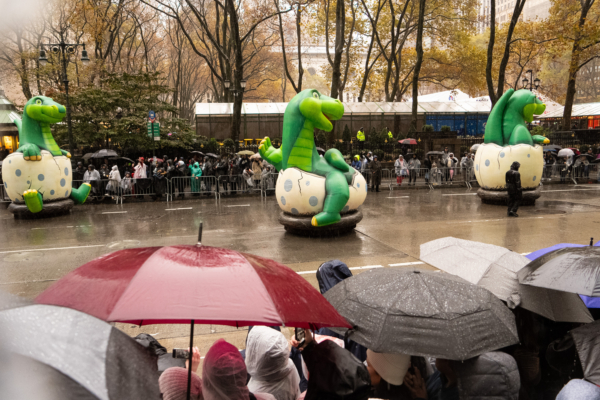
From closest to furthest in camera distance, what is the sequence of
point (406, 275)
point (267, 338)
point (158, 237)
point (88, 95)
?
point (267, 338) < point (406, 275) < point (158, 237) < point (88, 95)

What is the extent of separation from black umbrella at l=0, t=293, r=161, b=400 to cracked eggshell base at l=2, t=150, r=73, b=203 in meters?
13.4

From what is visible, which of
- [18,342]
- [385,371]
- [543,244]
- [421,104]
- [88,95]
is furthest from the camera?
[421,104]

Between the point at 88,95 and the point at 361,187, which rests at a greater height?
the point at 88,95

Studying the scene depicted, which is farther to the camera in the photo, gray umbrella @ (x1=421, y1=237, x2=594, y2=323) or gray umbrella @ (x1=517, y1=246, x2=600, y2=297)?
gray umbrella @ (x1=421, y1=237, x2=594, y2=323)

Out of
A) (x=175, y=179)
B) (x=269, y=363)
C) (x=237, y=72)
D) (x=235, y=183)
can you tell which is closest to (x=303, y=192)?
(x=269, y=363)

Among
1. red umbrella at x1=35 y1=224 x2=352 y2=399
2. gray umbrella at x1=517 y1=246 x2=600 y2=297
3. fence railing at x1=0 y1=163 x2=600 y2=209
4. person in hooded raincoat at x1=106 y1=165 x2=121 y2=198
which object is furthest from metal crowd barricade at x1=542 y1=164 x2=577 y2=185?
red umbrella at x1=35 y1=224 x2=352 y2=399

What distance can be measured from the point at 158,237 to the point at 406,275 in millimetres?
8655

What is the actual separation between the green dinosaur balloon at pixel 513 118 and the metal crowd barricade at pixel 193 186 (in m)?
9.95

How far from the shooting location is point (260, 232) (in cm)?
1140

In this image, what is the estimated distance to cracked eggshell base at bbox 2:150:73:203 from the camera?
1273 cm

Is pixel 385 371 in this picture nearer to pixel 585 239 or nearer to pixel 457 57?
pixel 585 239

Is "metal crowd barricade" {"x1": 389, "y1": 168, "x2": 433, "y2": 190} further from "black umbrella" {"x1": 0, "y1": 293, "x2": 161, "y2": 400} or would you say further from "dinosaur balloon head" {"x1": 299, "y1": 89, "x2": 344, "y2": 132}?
"black umbrella" {"x1": 0, "y1": 293, "x2": 161, "y2": 400}

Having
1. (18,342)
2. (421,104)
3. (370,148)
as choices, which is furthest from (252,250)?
(421,104)

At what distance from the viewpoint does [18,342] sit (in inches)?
29.4
